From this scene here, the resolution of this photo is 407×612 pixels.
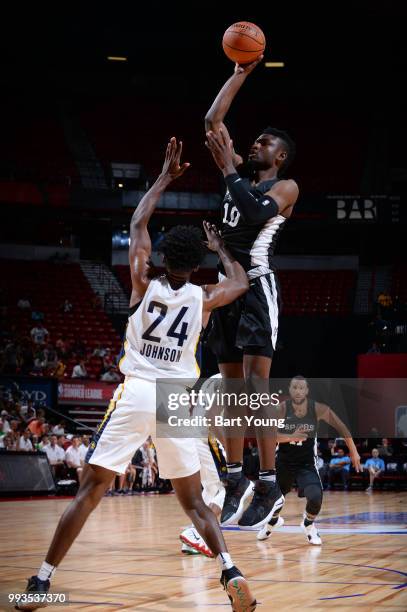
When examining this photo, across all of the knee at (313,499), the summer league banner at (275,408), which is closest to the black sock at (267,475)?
the summer league banner at (275,408)

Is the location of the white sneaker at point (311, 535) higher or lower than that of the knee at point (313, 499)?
lower

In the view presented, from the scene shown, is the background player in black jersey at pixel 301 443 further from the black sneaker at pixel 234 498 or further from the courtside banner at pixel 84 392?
the courtside banner at pixel 84 392

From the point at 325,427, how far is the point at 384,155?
1376 cm

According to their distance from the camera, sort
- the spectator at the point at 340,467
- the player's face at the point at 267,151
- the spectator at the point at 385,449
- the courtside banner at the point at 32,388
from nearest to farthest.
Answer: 1. the player's face at the point at 267,151
2. the courtside banner at the point at 32,388
3. the spectator at the point at 385,449
4. the spectator at the point at 340,467

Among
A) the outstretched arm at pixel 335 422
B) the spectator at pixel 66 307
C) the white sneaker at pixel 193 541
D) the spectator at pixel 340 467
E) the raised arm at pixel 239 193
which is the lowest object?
the spectator at pixel 340 467

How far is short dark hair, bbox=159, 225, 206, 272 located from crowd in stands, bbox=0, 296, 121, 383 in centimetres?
1774

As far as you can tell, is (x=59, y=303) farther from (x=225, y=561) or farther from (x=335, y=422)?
(x=225, y=561)

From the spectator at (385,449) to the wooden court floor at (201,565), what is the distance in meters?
9.15

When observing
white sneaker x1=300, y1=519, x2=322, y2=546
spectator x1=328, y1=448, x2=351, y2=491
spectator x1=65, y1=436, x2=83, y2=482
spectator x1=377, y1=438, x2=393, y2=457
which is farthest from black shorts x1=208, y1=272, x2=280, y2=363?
spectator x1=328, y1=448, x2=351, y2=491

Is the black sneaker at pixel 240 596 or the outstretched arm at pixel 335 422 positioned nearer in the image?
the black sneaker at pixel 240 596

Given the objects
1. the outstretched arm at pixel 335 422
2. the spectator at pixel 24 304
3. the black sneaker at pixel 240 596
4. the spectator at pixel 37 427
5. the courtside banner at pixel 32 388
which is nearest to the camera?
the black sneaker at pixel 240 596

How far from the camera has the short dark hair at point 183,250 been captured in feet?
16.6

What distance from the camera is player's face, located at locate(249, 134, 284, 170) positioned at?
251 inches

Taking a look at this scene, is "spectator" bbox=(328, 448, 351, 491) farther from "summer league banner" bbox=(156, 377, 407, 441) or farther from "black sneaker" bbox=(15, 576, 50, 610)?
"black sneaker" bbox=(15, 576, 50, 610)
